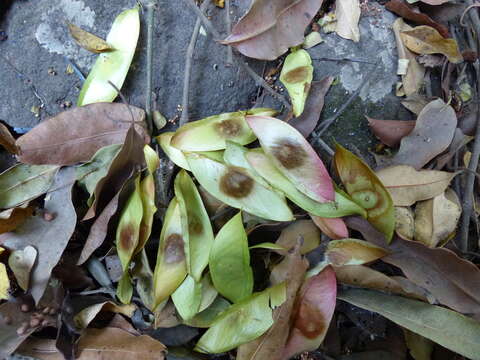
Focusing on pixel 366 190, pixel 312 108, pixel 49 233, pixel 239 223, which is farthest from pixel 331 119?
pixel 49 233

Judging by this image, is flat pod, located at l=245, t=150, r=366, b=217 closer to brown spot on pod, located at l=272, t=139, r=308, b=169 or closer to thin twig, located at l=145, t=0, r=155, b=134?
brown spot on pod, located at l=272, t=139, r=308, b=169

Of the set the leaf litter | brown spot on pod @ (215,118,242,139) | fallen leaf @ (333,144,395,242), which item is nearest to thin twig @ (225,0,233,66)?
the leaf litter

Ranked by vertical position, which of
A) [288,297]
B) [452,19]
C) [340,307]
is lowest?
[340,307]

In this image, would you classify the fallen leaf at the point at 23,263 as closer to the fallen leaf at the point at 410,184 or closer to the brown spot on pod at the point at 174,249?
the brown spot on pod at the point at 174,249

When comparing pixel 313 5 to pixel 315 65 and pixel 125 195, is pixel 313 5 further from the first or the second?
pixel 125 195

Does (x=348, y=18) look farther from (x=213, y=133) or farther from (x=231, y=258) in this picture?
(x=231, y=258)

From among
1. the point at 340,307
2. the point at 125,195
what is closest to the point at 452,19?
the point at 340,307
